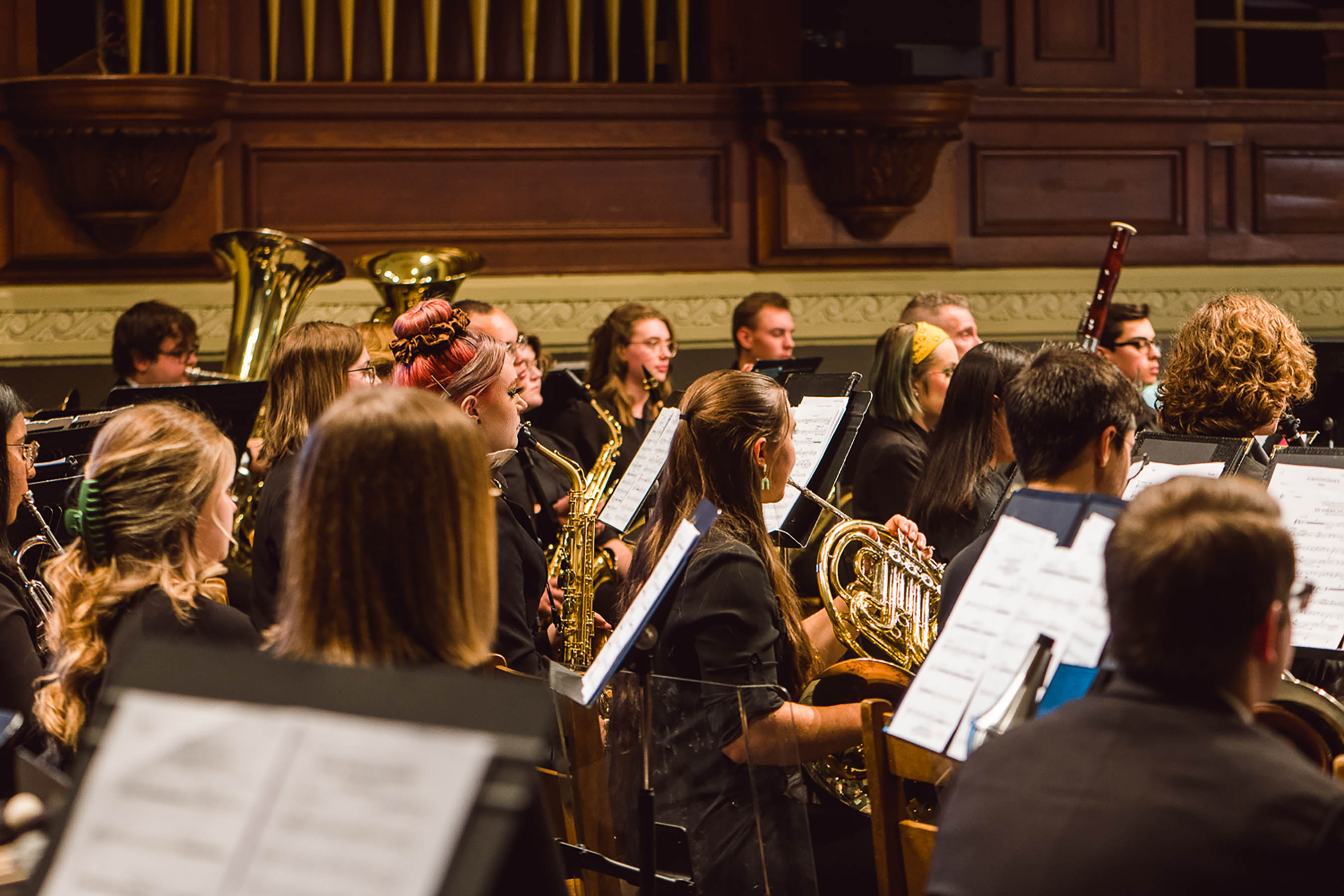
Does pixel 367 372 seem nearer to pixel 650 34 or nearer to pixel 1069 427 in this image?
pixel 1069 427

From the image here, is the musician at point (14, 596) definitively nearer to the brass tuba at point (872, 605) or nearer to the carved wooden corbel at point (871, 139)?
the brass tuba at point (872, 605)

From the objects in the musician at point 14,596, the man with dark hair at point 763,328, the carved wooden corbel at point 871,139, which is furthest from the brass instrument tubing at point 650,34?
the musician at point 14,596

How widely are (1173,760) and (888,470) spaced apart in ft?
8.52

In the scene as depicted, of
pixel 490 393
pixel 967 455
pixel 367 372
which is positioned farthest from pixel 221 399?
pixel 967 455

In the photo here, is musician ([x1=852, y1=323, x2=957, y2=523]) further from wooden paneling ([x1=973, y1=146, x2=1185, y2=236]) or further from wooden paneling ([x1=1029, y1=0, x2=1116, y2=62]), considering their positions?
wooden paneling ([x1=1029, y1=0, x2=1116, y2=62])

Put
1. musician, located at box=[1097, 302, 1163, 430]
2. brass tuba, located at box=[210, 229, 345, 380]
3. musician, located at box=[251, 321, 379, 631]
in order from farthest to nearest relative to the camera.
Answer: musician, located at box=[1097, 302, 1163, 430] < brass tuba, located at box=[210, 229, 345, 380] < musician, located at box=[251, 321, 379, 631]

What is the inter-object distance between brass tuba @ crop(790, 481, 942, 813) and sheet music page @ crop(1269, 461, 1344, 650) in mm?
713

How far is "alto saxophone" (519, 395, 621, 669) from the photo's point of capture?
11.5 feet

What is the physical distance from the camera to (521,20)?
5594mm

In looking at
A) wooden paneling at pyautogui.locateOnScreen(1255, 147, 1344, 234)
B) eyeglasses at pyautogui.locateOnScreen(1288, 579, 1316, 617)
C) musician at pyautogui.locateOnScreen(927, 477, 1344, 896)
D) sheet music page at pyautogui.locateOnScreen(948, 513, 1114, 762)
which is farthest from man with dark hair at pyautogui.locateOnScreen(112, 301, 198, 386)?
wooden paneling at pyautogui.locateOnScreen(1255, 147, 1344, 234)

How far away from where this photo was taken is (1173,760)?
129 cm

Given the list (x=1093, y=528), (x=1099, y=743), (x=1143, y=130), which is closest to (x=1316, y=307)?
(x=1143, y=130)

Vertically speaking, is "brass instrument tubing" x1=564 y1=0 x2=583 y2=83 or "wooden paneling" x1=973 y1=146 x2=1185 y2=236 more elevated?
"brass instrument tubing" x1=564 y1=0 x2=583 y2=83

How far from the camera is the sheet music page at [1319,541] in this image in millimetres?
2271
